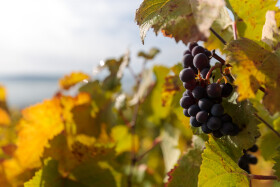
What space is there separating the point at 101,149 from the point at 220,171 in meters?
0.62

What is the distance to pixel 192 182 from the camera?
0.99 meters

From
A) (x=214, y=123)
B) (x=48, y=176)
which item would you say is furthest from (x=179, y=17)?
(x=48, y=176)

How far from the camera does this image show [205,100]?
742 millimetres

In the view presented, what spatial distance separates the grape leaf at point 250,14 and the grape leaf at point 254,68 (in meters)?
0.31

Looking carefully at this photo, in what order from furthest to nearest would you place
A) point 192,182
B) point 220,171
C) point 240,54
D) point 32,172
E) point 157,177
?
point 157,177
point 32,172
point 192,182
point 220,171
point 240,54

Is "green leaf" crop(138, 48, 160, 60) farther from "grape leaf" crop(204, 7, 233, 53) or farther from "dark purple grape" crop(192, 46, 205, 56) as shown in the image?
"dark purple grape" crop(192, 46, 205, 56)

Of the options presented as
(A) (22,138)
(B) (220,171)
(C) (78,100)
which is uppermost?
(C) (78,100)

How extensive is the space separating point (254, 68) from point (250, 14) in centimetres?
38

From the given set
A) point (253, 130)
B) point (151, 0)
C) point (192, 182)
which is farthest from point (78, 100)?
point (253, 130)

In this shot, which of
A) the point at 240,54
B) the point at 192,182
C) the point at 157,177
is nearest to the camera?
the point at 240,54

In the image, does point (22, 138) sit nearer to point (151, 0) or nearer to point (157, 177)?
point (151, 0)

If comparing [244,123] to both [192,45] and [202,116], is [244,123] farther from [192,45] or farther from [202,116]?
→ [192,45]

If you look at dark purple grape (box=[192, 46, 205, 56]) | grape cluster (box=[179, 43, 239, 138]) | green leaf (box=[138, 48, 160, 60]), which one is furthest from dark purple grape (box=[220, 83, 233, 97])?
green leaf (box=[138, 48, 160, 60])

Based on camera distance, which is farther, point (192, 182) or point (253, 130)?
point (192, 182)
